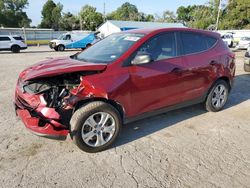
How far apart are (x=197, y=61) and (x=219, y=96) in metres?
1.17

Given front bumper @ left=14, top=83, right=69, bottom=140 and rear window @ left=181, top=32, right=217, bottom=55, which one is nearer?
front bumper @ left=14, top=83, right=69, bottom=140

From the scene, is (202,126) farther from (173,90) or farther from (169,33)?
(169,33)

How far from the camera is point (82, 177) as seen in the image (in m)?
2.87

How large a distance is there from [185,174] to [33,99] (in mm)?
2251

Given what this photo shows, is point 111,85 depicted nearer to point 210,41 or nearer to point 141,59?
point 141,59

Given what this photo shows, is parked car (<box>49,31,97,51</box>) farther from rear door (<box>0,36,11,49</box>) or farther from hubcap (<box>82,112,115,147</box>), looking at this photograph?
hubcap (<box>82,112,115,147</box>)

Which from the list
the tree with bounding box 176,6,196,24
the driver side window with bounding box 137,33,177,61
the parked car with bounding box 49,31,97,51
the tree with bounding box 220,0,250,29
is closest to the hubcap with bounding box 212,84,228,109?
the driver side window with bounding box 137,33,177,61

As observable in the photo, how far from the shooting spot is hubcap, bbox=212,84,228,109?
4.99m

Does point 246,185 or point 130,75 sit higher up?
point 130,75

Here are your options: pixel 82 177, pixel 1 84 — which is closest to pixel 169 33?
pixel 82 177

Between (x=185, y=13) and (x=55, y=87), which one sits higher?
(x=185, y=13)

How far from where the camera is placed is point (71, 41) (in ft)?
83.8

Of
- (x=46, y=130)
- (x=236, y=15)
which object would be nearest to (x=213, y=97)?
(x=46, y=130)

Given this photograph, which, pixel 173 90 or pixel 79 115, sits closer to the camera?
pixel 79 115
